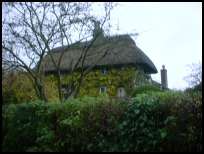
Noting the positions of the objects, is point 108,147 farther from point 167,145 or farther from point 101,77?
point 101,77

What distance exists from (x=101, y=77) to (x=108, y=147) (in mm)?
30515

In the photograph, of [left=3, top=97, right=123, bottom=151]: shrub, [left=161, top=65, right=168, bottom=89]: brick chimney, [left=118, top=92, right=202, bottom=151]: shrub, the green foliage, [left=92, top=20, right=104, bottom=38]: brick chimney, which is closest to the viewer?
[left=118, top=92, right=202, bottom=151]: shrub

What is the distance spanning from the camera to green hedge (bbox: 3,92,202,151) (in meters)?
8.63

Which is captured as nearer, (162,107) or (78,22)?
(162,107)

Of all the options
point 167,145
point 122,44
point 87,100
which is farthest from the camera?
point 122,44

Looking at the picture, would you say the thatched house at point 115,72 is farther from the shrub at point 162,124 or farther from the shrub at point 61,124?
the shrub at point 162,124

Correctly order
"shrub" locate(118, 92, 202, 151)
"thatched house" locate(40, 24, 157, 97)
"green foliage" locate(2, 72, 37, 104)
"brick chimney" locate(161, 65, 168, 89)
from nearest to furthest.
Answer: "shrub" locate(118, 92, 202, 151) < "green foliage" locate(2, 72, 37, 104) < "thatched house" locate(40, 24, 157, 97) < "brick chimney" locate(161, 65, 168, 89)

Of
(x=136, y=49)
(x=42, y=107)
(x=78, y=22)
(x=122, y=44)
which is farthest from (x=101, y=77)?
(x=42, y=107)

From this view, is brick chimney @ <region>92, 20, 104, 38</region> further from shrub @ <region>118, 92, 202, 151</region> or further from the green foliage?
shrub @ <region>118, 92, 202, 151</region>

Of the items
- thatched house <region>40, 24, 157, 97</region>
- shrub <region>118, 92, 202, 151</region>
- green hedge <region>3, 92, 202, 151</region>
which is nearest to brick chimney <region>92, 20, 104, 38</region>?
green hedge <region>3, 92, 202, 151</region>

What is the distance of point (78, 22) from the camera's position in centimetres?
2030

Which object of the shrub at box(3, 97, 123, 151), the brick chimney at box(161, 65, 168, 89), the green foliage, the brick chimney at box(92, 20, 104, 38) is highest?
the brick chimney at box(92, 20, 104, 38)

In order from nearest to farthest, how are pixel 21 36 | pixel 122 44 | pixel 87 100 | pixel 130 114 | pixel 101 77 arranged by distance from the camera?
1. pixel 130 114
2. pixel 87 100
3. pixel 21 36
4. pixel 122 44
5. pixel 101 77

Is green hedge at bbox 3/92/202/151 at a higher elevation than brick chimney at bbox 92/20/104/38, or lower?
lower
